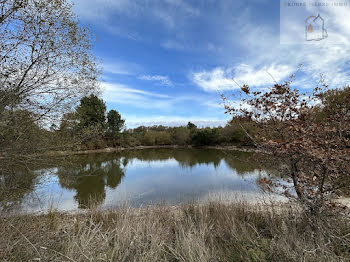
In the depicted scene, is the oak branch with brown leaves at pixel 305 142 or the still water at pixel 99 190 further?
the still water at pixel 99 190

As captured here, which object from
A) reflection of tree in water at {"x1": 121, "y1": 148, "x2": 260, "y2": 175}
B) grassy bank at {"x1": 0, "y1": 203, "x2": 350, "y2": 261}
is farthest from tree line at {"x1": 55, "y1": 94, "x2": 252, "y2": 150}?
grassy bank at {"x1": 0, "y1": 203, "x2": 350, "y2": 261}

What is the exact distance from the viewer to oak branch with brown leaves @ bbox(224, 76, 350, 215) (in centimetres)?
239

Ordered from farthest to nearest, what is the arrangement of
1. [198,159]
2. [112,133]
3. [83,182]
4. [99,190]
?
[112,133] → [198,159] → [83,182] → [99,190]

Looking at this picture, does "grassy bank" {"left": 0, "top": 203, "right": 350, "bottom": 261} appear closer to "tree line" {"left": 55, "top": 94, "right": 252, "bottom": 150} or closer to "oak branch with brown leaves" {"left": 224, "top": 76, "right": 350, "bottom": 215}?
Result: "oak branch with brown leaves" {"left": 224, "top": 76, "right": 350, "bottom": 215}

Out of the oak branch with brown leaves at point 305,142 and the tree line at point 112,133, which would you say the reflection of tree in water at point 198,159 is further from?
the oak branch with brown leaves at point 305,142

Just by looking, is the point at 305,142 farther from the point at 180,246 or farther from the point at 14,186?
the point at 14,186

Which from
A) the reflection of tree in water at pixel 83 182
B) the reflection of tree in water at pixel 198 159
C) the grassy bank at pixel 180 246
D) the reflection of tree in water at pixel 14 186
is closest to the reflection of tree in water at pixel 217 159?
the reflection of tree in water at pixel 198 159

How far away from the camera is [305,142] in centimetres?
235

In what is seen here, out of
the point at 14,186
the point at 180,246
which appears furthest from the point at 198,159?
the point at 180,246

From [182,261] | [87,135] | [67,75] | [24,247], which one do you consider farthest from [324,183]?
[67,75]

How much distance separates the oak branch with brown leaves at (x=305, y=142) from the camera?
7.86 feet

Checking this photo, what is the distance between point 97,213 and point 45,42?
4116 mm

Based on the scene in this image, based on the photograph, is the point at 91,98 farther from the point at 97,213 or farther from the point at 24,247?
the point at 24,247

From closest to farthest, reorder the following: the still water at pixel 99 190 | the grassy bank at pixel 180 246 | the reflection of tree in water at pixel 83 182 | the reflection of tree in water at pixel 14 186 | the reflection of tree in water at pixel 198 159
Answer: the grassy bank at pixel 180 246, the reflection of tree in water at pixel 14 186, the still water at pixel 99 190, the reflection of tree in water at pixel 83 182, the reflection of tree in water at pixel 198 159
